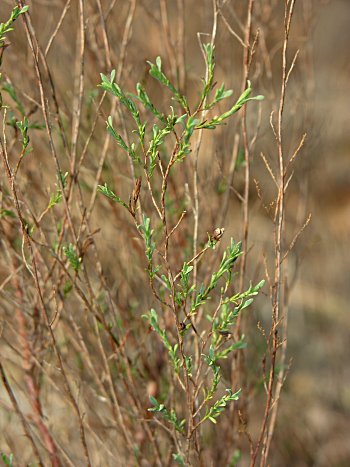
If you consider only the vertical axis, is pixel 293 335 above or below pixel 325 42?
below

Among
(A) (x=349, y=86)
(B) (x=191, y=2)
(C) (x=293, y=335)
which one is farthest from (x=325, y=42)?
(C) (x=293, y=335)

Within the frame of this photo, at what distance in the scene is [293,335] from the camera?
180 inches

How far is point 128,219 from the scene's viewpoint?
1956 millimetres

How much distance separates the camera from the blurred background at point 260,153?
6.26ft

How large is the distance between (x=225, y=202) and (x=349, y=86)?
4.22 metres

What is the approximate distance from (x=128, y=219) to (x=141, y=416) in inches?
23.4

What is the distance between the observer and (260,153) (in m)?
1.41

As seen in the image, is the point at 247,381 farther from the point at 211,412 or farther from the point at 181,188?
the point at 211,412

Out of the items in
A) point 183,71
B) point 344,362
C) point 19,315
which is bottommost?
point 344,362

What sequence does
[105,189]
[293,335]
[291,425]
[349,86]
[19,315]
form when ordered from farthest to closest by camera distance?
[349,86] < [293,335] < [291,425] < [19,315] < [105,189]

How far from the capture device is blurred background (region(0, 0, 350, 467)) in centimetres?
191

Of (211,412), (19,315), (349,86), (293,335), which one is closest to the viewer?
(211,412)

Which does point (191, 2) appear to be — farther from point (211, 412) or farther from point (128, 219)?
point (211, 412)

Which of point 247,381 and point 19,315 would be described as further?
point 247,381
